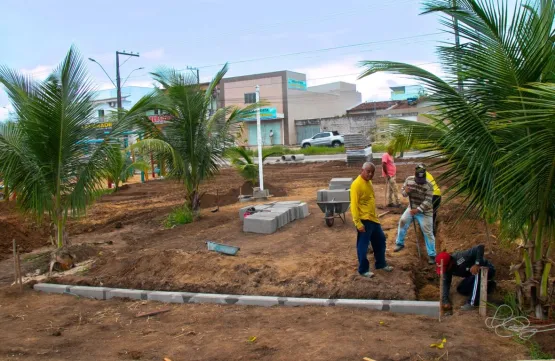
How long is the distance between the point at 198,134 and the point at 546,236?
8905mm

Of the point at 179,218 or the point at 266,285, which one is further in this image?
the point at 179,218

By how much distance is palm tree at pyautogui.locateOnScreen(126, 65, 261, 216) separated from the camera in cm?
1213

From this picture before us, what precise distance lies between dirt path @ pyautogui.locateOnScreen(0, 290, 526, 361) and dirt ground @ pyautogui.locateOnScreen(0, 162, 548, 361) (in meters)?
0.02

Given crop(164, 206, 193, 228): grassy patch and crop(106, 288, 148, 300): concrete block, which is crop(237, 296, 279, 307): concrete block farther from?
crop(164, 206, 193, 228): grassy patch

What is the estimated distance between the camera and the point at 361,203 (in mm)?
6977

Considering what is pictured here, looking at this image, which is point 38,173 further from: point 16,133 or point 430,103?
point 430,103

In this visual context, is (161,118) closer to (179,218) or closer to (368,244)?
(179,218)

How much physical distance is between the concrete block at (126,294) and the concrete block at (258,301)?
1.58 metres

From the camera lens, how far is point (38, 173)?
342 inches

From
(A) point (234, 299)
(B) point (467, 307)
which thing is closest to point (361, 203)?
(B) point (467, 307)

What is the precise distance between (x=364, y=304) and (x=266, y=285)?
1515 millimetres

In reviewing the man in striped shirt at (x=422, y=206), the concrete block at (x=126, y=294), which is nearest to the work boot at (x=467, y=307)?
the man in striped shirt at (x=422, y=206)

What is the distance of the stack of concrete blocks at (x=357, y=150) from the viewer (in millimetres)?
28625

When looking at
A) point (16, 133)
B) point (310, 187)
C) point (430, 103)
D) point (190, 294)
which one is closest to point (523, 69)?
point (430, 103)
